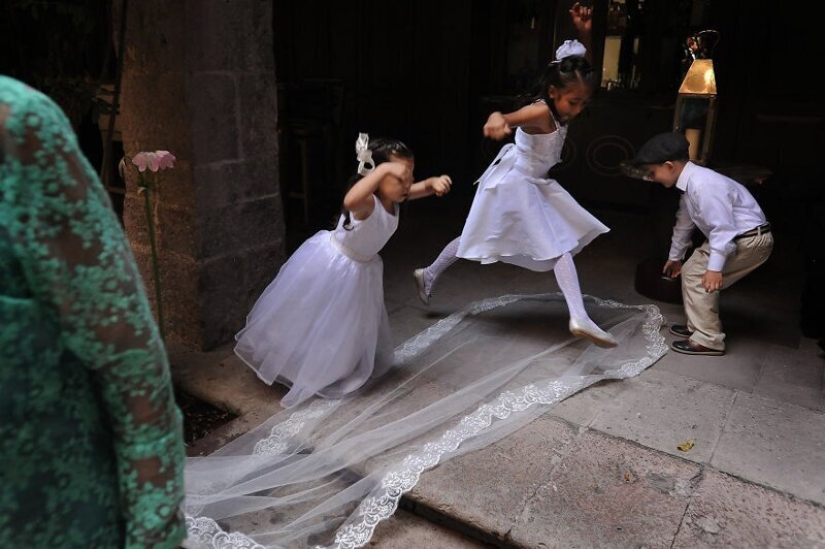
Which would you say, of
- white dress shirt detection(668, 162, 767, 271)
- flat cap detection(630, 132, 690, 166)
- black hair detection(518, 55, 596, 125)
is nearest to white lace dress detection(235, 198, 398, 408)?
black hair detection(518, 55, 596, 125)

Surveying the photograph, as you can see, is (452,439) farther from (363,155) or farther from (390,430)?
(363,155)

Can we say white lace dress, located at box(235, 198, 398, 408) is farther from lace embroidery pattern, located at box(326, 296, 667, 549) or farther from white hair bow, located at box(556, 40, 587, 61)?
white hair bow, located at box(556, 40, 587, 61)

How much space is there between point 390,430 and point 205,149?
5.81ft

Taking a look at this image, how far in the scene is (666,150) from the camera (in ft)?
12.1

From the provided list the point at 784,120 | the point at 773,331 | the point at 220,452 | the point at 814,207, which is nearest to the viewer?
the point at 220,452

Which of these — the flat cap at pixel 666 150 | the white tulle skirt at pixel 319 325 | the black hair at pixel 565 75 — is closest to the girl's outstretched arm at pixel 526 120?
the black hair at pixel 565 75

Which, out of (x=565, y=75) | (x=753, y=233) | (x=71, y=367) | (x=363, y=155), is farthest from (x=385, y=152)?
(x=71, y=367)

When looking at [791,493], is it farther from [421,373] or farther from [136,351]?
[136,351]

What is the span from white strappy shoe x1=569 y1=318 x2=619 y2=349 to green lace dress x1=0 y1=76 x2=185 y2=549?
110 inches

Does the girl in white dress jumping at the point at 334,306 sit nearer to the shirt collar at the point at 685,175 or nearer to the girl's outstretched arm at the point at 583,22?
the shirt collar at the point at 685,175

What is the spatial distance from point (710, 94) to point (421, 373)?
2880 mm

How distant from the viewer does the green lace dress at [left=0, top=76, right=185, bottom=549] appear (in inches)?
32.3

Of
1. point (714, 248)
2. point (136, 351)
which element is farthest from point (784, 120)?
point (136, 351)

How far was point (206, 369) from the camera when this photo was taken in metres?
3.59
